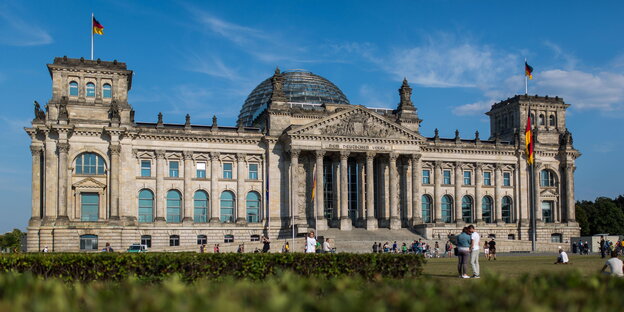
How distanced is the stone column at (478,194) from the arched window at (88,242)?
5045 cm

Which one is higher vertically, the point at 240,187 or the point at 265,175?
the point at 265,175

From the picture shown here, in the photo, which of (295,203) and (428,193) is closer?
(295,203)

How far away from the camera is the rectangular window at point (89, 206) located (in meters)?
75.2

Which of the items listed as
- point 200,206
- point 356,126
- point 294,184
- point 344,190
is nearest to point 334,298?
point 294,184

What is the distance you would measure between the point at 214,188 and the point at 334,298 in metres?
72.3

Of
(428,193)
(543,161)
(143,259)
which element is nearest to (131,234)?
(428,193)

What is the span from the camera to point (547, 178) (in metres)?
96.8

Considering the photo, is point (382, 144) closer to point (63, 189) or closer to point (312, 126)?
point (312, 126)

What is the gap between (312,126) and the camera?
8062cm

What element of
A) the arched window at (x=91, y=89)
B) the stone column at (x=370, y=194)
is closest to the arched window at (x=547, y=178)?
the stone column at (x=370, y=194)

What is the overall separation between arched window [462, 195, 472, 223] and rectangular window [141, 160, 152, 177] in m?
43.0

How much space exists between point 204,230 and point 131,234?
8678 millimetres

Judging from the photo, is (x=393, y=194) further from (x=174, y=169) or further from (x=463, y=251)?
(x=463, y=251)

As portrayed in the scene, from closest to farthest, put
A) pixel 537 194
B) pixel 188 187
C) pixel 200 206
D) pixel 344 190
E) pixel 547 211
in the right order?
pixel 188 187 → pixel 200 206 → pixel 344 190 → pixel 537 194 → pixel 547 211
